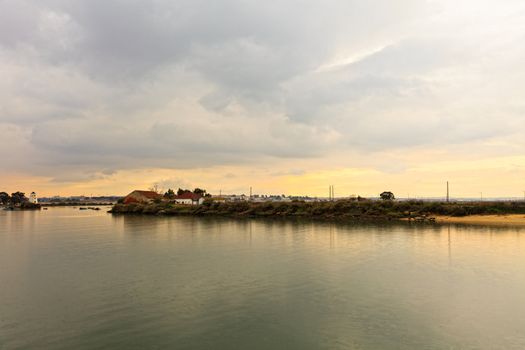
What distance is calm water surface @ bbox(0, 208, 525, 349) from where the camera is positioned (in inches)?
579

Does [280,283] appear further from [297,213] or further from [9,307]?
[297,213]

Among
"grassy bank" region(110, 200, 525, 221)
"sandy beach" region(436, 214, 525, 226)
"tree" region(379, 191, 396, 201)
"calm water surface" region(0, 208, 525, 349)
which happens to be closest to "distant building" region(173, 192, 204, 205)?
"grassy bank" region(110, 200, 525, 221)

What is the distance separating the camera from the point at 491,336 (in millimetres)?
14969

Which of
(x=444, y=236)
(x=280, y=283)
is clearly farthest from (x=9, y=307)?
(x=444, y=236)

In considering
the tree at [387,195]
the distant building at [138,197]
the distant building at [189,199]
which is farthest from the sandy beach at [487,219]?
the distant building at [138,197]

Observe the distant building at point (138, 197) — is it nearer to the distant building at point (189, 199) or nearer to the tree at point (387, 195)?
the distant building at point (189, 199)

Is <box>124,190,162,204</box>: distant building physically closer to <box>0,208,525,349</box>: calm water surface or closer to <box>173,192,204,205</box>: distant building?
<box>173,192,204,205</box>: distant building

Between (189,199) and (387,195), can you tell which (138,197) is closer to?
(189,199)

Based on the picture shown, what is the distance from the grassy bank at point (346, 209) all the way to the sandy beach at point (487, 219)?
2.71 m

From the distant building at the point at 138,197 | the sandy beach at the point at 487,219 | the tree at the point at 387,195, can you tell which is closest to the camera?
the sandy beach at the point at 487,219

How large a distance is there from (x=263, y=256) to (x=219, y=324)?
17.9 meters

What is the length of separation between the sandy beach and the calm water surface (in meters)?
35.7

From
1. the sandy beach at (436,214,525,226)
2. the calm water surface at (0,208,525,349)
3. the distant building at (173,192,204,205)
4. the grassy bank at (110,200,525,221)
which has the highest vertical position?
the distant building at (173,192,204,205)

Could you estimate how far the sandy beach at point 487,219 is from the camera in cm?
6768
